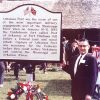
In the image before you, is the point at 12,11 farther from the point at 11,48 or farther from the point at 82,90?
the point at 82,90

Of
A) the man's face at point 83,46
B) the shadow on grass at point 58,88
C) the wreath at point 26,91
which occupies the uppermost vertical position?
the man's face at point 83,46

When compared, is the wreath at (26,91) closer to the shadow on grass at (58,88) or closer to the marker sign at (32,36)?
the marker sign at (32,36)

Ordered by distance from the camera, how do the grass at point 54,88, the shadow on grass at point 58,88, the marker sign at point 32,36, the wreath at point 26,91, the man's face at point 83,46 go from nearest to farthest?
the man's face at point 83,46
the marker sign at point 32,36
the wreath at point 26,91
the grass at point 54,88
the shadow on grass at point 58,88

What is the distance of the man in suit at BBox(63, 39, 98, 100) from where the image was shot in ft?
25.0

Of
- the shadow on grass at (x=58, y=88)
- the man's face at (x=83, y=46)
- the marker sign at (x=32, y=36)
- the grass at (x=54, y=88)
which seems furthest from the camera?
the shadow on grass at (x=58, y=88)

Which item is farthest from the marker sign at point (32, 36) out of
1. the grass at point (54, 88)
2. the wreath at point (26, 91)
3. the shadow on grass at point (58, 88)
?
the shadow on grass at point (58, 88)

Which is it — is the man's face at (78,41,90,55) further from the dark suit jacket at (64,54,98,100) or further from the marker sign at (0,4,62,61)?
the marker sign at (0,4,62,61)

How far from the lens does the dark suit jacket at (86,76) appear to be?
762 cm

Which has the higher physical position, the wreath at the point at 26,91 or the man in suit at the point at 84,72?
the man in suit at the point at 84,72

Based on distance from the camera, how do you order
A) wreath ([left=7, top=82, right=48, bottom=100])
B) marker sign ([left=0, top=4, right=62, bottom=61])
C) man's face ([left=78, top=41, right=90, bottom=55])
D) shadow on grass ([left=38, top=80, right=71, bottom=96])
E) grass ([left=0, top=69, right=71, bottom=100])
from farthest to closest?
shadow on grass ([left=38, top=80, right=71, bottom=96]) < grass ([left=0, top=69, right=71, bottom=100]) < wreath ([left=7, top=82, right=48, bottom=100]) < marker sign ([left=0, top=4, right=62, bottom=61]) < man's face ([left=78, top=41, right=90, bottom=55])

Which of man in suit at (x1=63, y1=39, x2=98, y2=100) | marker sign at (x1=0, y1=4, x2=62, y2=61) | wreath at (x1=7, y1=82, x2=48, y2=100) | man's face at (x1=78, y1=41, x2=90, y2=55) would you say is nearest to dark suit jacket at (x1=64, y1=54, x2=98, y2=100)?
man in suit at (x1=63, y1=39, x2=98, y2=100)

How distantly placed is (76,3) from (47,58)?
30.6 metres

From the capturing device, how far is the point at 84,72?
25.3 ft

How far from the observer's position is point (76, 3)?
125 ft
